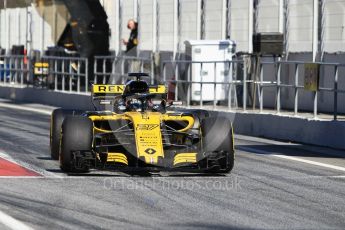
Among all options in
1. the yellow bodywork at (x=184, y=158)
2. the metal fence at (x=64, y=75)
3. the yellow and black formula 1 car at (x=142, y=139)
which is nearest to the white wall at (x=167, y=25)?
the metal fence at (x=64, y=75)

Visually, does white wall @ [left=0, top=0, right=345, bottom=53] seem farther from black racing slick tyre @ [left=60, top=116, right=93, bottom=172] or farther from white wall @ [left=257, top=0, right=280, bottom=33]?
black racing slick tyre @ [left=60, top=116, right=93, bottom=172]

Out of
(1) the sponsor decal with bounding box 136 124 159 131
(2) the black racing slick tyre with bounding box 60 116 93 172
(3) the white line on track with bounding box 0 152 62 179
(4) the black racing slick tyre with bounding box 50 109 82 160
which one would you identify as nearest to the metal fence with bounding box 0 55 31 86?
(3) the white line on track with bounding box 0 152 62 179

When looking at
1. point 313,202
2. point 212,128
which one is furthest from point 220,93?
point 313,202

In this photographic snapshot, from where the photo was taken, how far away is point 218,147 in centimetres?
1475

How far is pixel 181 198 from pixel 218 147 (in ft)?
8.20

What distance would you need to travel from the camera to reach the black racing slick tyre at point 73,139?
1437 centimetres

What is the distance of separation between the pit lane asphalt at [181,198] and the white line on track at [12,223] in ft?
0.26

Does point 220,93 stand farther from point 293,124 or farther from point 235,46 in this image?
point 293,124

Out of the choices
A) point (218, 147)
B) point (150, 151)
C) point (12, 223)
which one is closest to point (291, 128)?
point (218, 147)

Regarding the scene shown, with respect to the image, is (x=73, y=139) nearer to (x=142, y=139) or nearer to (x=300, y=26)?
(x=142, y=139)

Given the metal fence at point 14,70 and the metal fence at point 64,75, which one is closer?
the metal fence at point 64,75

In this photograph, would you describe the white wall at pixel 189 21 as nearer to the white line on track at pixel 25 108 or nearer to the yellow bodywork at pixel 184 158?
the white line on track at pixel 25 108

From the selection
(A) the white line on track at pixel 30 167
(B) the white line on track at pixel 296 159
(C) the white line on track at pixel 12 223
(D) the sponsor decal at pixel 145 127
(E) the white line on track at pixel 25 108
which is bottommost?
(E) the white line on track at pixel 25 108

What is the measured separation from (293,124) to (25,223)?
506 inches
